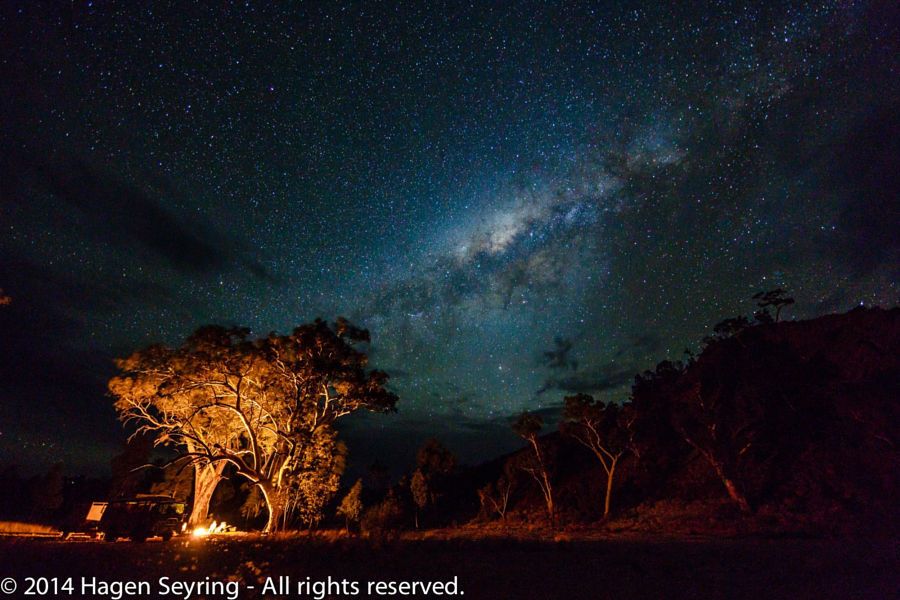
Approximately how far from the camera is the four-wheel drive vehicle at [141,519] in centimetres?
1930

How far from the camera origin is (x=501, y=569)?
976 centimetres

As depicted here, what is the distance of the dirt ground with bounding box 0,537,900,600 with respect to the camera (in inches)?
317

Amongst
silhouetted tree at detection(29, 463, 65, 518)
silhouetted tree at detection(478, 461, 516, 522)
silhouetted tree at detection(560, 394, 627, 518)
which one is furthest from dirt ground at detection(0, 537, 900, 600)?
silhouetted tree at detection(29, 463, 65, 518)

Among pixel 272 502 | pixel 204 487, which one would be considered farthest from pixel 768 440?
pixel 204 487

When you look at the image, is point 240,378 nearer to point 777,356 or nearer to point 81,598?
point 81,598

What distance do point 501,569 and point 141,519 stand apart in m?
18.8

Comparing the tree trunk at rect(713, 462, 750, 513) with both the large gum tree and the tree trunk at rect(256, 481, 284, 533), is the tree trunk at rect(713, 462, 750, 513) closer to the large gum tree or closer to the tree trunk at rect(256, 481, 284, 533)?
the large gum tree

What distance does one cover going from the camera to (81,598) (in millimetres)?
7293

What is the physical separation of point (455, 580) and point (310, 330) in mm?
16710

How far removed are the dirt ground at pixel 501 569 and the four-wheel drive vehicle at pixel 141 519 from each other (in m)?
7.09

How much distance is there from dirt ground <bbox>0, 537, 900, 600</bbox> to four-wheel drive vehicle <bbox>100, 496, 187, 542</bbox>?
709 centimetres

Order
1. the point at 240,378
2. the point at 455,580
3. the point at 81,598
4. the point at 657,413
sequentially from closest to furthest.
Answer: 1. the point at 81,598
2. the point at 455,580
3. the point at 240,378
4. the point at 657,413

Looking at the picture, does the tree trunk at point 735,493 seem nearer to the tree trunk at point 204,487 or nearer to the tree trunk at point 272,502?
the tree trunk at point 272,502

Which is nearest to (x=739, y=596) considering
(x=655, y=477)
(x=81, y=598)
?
(x=81, y=598)
